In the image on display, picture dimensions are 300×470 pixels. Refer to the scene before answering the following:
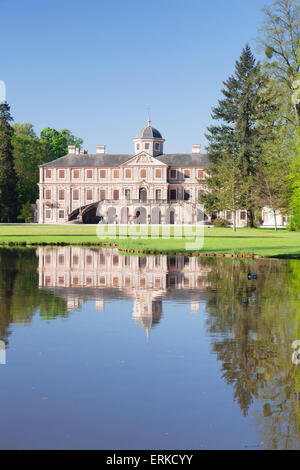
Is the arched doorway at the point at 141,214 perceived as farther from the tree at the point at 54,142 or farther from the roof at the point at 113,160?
the tree at the point at 54,142

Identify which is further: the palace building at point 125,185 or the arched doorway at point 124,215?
the palace building at point 125,185

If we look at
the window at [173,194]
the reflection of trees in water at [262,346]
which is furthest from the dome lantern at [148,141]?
the reflection of trees in water at [262,346]

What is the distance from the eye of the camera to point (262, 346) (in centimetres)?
917

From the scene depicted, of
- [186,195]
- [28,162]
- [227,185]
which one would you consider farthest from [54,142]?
[227,185]

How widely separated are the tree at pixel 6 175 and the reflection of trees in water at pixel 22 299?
187ft

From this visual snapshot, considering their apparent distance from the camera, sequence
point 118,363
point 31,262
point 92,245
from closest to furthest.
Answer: point 118,363
point 31,262
point 92,245

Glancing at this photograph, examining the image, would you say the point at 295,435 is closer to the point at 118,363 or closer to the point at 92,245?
the point at 118,363

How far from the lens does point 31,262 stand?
23.1 m

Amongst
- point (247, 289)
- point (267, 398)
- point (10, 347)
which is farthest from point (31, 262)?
point (267, 398)

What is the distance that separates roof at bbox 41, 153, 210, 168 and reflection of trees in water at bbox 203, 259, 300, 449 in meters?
67.6

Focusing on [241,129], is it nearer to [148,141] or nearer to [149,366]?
[148,141]

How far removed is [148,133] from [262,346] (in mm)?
77765

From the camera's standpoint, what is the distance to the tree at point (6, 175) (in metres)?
76.8
